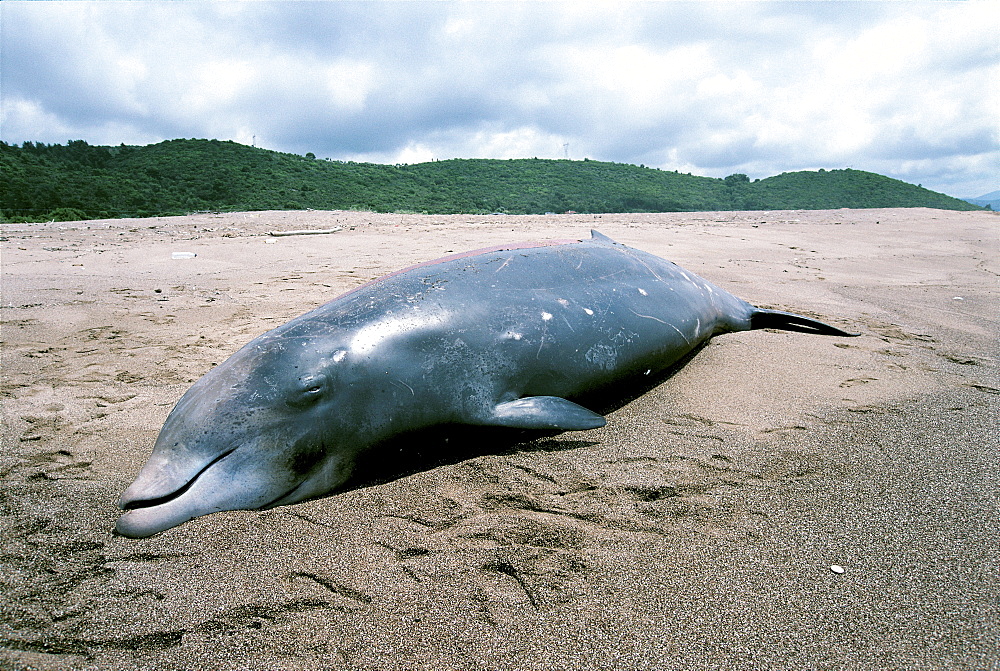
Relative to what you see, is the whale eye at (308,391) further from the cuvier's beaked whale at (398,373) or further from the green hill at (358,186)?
the green hill at (358,186)

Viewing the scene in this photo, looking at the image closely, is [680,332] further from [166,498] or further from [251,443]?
[166,498]

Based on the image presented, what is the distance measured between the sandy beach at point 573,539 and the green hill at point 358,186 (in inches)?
1166

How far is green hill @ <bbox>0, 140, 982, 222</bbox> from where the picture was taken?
35.5 metres

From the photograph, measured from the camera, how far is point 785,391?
3.44 meters

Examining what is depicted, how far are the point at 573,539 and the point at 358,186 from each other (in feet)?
169

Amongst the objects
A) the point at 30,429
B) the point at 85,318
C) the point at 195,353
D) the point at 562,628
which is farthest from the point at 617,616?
the point at 85,318

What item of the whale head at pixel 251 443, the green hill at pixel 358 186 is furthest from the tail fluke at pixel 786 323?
the green hill at pixel 358 186

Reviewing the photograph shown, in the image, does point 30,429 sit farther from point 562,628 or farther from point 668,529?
point 668,529

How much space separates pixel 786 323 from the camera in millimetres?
4867

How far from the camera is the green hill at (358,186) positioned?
35.5 metres

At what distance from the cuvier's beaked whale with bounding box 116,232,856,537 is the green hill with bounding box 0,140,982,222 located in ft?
98.3

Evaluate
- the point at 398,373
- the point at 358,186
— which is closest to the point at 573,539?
the point at 398,373

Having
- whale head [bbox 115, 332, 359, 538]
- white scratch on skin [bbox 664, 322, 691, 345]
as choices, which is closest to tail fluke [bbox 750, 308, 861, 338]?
Result: white scratch on skin [bbox 664, 322, 691, 345]

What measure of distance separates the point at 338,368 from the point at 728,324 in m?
3.34
